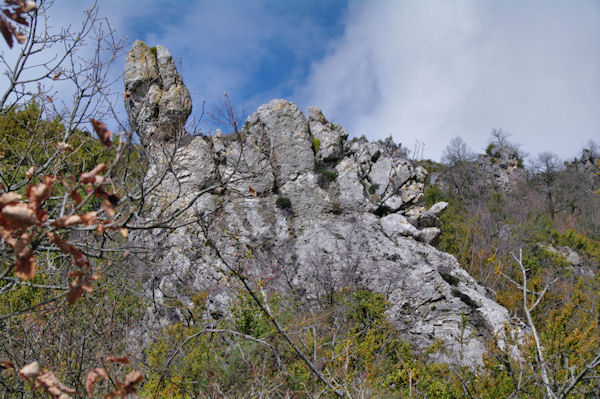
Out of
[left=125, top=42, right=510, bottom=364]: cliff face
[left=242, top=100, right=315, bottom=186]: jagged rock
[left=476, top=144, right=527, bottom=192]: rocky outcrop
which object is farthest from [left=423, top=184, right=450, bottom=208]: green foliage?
[left=476, top=144, right=527, bottom=192]: rocky outcrop

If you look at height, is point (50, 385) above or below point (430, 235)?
below

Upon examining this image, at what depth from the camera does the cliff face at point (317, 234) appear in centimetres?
954

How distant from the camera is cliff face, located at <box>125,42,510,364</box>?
9539mm

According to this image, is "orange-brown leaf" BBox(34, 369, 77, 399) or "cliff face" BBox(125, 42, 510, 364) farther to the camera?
"cliff face" BBox(125, 42, 510, 364)

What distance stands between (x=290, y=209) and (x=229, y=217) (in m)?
2.30

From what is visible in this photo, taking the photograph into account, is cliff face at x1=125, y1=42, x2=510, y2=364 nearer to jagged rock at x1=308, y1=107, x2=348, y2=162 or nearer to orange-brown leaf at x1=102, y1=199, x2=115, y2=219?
jagged rock at x1=308, y1=107, x2=348, y2=162

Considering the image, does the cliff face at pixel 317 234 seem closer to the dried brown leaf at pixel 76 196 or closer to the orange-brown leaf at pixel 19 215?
the dried brown leaf at pixel 76 196

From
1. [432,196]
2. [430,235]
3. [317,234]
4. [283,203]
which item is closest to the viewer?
[317,234]

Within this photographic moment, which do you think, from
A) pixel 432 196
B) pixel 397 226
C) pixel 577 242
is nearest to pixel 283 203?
pixel 397 226

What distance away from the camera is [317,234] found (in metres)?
12.3

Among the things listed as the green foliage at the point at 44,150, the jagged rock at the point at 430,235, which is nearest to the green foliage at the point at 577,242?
the jagged rock at the point at 430,235

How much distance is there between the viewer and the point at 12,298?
570 cm

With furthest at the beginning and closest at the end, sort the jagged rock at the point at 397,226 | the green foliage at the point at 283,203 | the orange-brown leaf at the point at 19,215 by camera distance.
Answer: the green foliage at the point at 283,203 < the jagged rock at the point at 397,226 < the orange-brown leaf at the point at 19,215

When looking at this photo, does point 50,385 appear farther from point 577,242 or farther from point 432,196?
point 577,242
